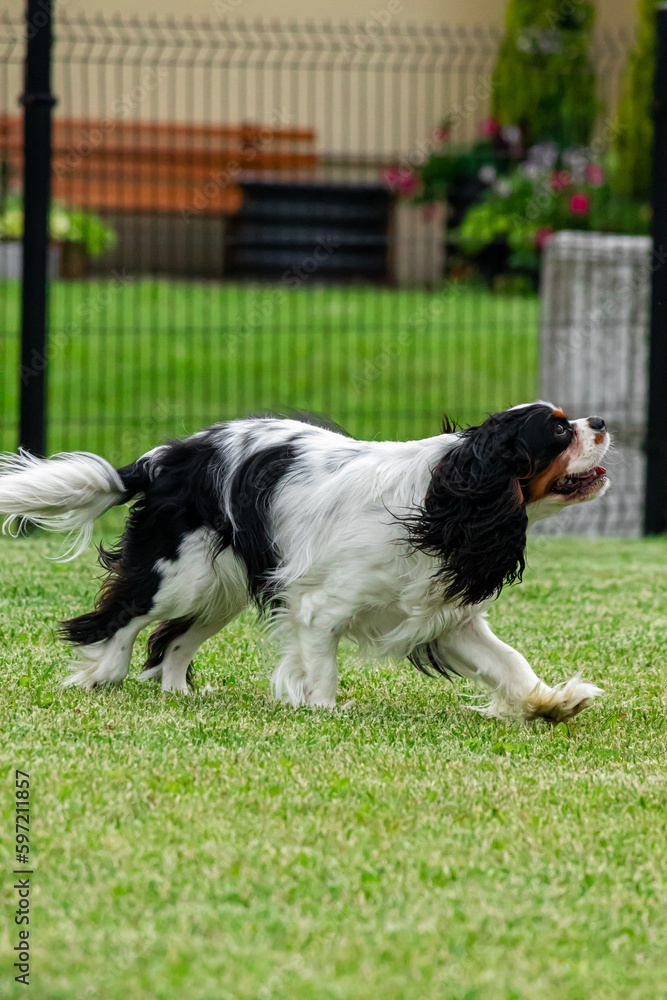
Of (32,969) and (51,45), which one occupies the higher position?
(51,45)

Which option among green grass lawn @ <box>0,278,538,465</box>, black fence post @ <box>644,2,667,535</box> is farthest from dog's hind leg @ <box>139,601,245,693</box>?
green grass lawn @ <box>0,278,538,465</box>

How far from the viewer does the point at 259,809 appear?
3281mm

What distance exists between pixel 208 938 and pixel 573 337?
→ 7723 mm

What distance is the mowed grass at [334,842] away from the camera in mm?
2486

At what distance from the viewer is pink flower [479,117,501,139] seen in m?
16.2

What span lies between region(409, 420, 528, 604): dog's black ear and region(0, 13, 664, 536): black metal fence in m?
5.59

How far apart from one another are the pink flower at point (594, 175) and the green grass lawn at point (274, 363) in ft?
6.29

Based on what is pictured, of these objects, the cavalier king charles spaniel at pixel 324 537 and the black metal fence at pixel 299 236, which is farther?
the black metal fence at pixel 299 236

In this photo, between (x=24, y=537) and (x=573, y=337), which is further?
(x=573, y=337)

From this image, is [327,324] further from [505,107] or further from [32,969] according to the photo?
[32,969]

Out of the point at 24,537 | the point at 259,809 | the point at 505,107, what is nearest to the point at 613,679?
the point at 259,809

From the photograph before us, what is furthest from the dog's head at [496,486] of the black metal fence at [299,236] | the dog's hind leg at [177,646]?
the black metal fence at [299,236]

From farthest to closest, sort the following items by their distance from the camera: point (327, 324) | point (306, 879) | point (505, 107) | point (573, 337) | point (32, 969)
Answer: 1. point (505, 107)
2. point (327, 324)
3. point (573, 337)
4. point (306, 879)
5. point (32, 969)

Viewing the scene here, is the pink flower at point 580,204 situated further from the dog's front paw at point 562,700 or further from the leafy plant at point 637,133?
the dog's front paw at point 562,700
